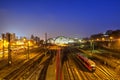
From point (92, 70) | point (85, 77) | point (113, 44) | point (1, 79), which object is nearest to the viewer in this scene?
point (1, 79)

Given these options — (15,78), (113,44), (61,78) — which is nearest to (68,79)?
(61,78)

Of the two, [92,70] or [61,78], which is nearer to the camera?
[61,78]

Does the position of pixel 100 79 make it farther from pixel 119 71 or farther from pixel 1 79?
pixel 1 79

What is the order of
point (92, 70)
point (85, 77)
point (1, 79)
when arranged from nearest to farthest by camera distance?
point (1, 79), point (85, 77), point (92, 70)

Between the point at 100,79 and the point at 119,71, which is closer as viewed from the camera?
the point at 100,79

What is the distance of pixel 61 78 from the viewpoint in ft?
114

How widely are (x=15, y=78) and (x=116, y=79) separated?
15659 millimetres

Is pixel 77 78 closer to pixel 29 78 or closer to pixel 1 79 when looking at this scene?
pixel 29 78

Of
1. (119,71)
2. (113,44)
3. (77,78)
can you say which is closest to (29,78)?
(77,78)

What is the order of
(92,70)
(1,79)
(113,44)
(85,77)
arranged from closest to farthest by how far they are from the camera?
(1,79) → (85,77) → (92,70) → (113,44)

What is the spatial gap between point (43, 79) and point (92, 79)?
7689mm

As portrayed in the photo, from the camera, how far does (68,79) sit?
1339 inches

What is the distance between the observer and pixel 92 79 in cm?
3391

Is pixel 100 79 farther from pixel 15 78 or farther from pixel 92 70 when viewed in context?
pixel 15 78
